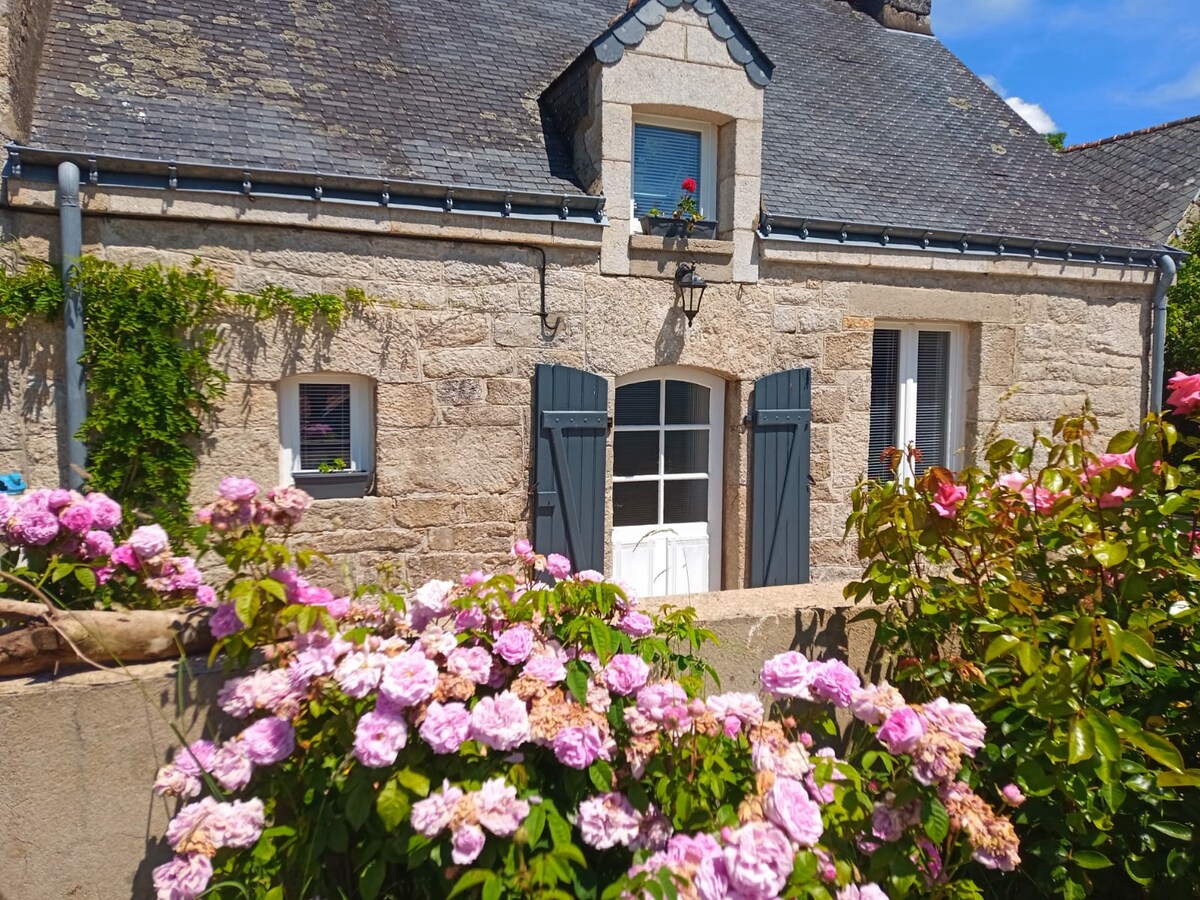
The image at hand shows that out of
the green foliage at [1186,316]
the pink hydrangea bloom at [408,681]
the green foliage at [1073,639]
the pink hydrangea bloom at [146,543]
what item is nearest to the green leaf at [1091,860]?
the green foliage at [1073,639]

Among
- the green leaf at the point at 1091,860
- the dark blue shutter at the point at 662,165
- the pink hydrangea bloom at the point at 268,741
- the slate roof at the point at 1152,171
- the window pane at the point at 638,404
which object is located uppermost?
the slate roof at the point at 1152,171

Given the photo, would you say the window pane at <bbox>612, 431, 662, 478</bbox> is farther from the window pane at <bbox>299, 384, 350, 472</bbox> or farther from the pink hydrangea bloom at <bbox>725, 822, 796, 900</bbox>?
the pink hydrangea bloom at <bbox>725, 822, 796, 900</bbox>

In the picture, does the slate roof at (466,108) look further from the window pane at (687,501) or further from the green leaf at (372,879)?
the green leaf at (372,879)

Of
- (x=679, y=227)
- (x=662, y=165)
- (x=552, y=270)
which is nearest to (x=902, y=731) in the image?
(x=552, y=270)

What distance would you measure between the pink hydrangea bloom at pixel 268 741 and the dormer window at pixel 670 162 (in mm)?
4695

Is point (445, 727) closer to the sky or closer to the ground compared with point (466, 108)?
closer to the ground

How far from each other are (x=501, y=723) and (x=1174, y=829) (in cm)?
151

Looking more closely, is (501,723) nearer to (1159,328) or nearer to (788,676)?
(788,676)

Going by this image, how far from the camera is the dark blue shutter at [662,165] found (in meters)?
5.77

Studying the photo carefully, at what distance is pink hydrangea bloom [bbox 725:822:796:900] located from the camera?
4.39 feet

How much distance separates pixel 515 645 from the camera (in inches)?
69.5

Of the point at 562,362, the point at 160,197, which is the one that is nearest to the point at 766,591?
the point at 562,362

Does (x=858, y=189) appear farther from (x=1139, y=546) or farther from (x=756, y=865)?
(x=756, y=865)

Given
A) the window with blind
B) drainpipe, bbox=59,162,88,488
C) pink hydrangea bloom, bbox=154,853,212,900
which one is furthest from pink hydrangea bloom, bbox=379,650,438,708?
the window with blind
